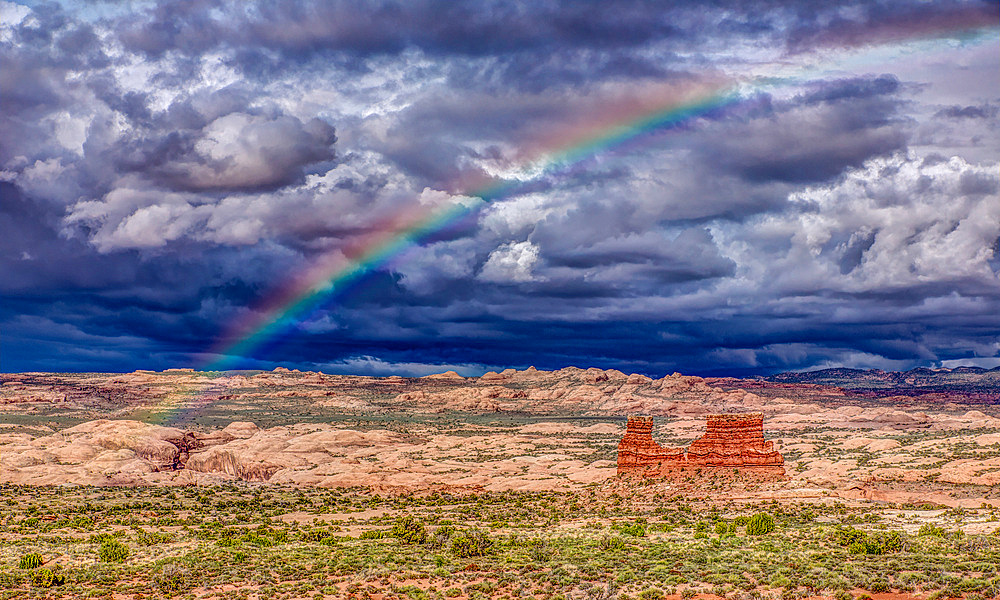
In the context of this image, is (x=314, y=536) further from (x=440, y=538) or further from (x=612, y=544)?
(x=612, y=544)

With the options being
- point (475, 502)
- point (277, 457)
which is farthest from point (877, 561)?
point (277, 457)

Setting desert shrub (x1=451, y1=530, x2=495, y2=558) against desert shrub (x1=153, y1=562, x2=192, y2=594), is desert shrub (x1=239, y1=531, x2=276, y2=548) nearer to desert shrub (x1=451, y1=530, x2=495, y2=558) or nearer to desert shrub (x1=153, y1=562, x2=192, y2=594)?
desert shrub (x1=153, y1=562, x2=192, y2=594)

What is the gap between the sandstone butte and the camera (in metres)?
55.1

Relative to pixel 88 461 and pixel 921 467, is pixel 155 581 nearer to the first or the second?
pixel 921 467

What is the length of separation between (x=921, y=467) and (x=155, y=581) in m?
55.6

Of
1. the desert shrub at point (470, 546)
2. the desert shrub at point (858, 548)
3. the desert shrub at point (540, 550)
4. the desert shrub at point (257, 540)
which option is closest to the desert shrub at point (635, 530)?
the desert shrub at point (540, 550)

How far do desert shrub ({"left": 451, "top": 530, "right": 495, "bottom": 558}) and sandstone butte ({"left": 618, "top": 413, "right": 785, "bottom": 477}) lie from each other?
23425 mm

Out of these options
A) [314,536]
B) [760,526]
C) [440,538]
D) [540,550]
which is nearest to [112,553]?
[314,536]

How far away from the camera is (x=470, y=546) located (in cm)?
3566

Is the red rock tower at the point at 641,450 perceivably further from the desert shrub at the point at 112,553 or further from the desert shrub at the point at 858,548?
the desert shrub at the point at 112,553

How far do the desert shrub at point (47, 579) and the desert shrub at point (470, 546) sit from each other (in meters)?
16.0

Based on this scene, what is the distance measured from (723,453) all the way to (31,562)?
138 feet

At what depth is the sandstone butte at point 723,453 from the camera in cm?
5512

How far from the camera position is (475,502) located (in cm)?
6153
